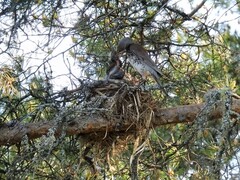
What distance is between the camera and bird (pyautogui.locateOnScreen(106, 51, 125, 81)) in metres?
4.14

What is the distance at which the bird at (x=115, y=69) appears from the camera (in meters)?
4.14

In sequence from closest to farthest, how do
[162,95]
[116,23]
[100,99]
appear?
[100,99], [116,23], [162,95]

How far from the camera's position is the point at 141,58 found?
446 cm

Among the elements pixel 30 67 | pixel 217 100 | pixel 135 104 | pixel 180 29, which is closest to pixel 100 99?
pixel 135 104

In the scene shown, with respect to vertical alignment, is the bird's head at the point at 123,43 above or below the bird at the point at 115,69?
above

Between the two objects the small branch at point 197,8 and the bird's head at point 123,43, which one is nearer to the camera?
the bird's head at point 123,43

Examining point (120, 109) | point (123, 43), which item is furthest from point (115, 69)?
point (120, 109)

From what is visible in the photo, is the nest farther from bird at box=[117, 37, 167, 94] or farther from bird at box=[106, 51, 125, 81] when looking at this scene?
bird at box=[117, 37, 167, 94]

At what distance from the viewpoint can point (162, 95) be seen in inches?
179

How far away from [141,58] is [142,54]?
50 mm

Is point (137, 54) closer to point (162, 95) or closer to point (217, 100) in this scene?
point (162, 95)

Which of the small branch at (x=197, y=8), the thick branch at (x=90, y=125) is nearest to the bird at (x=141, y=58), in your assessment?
the small branch at (x=197, y=8)

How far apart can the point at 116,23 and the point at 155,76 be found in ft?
1.71

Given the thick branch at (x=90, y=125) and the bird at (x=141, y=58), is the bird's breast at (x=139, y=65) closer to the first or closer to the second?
the bird at (x=141, y=58)
